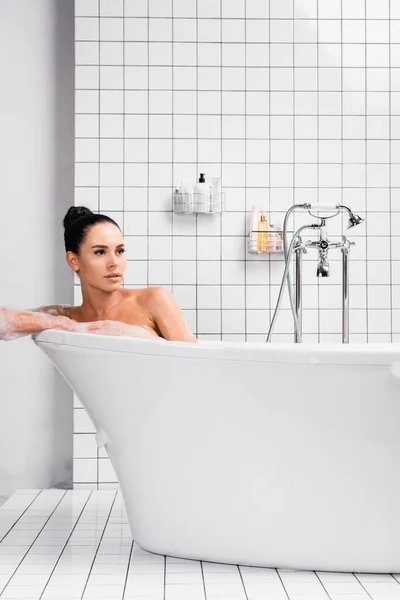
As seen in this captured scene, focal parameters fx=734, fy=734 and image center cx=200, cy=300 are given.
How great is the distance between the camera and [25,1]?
3283mm

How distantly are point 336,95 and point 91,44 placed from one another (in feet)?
3.54

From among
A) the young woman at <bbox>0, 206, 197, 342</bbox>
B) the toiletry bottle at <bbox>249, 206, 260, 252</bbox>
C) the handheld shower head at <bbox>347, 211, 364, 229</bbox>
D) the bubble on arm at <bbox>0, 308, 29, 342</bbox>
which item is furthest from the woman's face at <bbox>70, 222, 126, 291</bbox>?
the handheld shower head at <bbox>347, 211, 364, 229</bbox>

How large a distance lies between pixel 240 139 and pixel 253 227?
0.40 metres

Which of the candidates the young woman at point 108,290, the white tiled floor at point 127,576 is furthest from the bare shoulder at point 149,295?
the white tiled floor at point 127,576

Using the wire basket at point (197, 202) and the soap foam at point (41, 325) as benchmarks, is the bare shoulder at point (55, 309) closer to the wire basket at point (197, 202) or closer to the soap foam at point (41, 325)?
the soap foam at point (41, 325)

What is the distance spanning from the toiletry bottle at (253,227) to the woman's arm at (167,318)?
2.58ft

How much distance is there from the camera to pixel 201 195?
3.06 metres

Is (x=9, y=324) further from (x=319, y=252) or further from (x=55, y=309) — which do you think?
(x=319, y=252)

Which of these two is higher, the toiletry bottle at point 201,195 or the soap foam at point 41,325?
the toiletry bottle at point 201,195

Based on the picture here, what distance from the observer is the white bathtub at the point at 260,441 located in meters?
1.78

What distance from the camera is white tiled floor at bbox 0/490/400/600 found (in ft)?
5.88

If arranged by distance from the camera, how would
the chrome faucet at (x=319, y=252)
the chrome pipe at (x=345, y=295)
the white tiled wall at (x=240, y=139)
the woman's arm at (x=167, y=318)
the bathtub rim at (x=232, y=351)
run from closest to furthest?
the bathtub rim at (x=232, y=351) < the woman's arm at (x=167, y=318) < the chrome faucet at (x=319, y=252) < the chrome pipe at (x=345, y=295) < the white tiled wall at (x=240, y=139)

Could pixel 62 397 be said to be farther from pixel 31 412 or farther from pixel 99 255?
pixel 99 255

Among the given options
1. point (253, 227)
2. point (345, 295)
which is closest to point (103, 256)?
point (253, 227)
